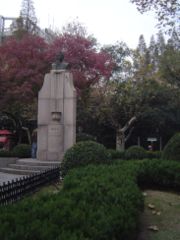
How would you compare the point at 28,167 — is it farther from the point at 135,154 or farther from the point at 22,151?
the point at 135,154

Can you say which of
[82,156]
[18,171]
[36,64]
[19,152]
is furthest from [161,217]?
[36,64]

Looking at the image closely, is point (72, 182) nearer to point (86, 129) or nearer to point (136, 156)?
point (136, 156)

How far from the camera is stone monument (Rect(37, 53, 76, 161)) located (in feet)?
51.1

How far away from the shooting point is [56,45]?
23.2 m

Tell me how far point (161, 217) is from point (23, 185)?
131 inches

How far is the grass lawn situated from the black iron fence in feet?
8.86

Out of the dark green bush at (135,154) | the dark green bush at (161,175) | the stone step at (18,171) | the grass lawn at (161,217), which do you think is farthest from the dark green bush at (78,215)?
the dark green bush at (135,154)

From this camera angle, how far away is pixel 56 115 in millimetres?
15578

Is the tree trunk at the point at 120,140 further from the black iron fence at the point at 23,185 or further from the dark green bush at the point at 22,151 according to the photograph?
the black iron fence at the point at 23,185

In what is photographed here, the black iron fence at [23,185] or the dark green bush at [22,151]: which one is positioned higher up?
the dark green bush at [22,151]

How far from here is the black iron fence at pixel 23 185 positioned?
6716mm

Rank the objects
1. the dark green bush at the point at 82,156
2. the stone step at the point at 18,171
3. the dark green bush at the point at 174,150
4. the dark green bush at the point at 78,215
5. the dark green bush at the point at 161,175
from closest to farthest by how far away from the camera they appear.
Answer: the dark green bush at the point at 78,215
the dark green bush at the point at 161,175
the dark green bush at the point at 82,156
the dark green bush at the point at 174,150
the stone step at the point at 18,171

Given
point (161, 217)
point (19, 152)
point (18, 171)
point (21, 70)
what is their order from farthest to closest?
point (21, 70), point (19, 152), point (18, 171), point (161, 217)

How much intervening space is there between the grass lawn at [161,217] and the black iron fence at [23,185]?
2.70 meters
